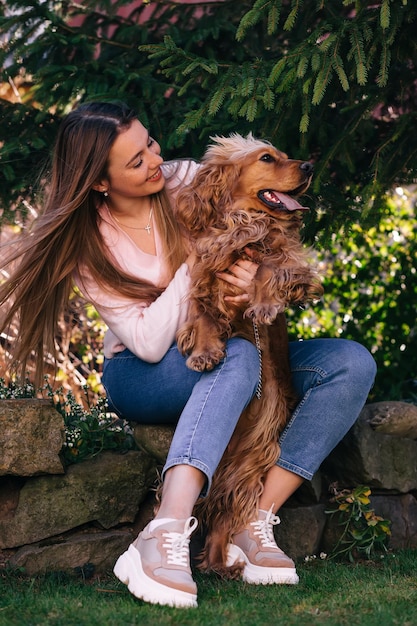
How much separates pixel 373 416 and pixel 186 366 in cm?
92

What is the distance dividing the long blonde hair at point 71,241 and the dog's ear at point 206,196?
63 mm

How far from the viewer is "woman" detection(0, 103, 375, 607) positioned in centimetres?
259

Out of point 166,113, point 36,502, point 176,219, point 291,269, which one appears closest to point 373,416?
point 291,269

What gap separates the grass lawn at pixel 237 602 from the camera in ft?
7.08

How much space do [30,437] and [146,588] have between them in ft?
2.55

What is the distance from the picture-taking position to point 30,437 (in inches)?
110

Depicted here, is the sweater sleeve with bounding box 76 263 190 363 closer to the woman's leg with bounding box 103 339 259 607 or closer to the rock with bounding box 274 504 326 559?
the woman's leg with bounding box 103 339 259 607

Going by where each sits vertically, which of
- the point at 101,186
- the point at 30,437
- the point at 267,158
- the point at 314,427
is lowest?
the point at 30,437

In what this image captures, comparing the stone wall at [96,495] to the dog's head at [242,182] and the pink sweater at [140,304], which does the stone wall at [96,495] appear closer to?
the pink sweater at [140,304]

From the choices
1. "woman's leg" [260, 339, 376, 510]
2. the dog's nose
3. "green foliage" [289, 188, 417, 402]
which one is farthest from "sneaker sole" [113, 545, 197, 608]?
"green foliage" [289, 188, 417, 402]

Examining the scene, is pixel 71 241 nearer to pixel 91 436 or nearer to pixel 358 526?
pixel 91 436

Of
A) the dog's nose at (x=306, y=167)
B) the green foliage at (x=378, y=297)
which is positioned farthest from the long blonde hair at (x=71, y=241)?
the green foliage at (x=378, y=297)

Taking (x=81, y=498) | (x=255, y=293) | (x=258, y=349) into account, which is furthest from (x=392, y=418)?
(x=81, y=498)

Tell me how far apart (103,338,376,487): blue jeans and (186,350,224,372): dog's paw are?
2 centimetres
